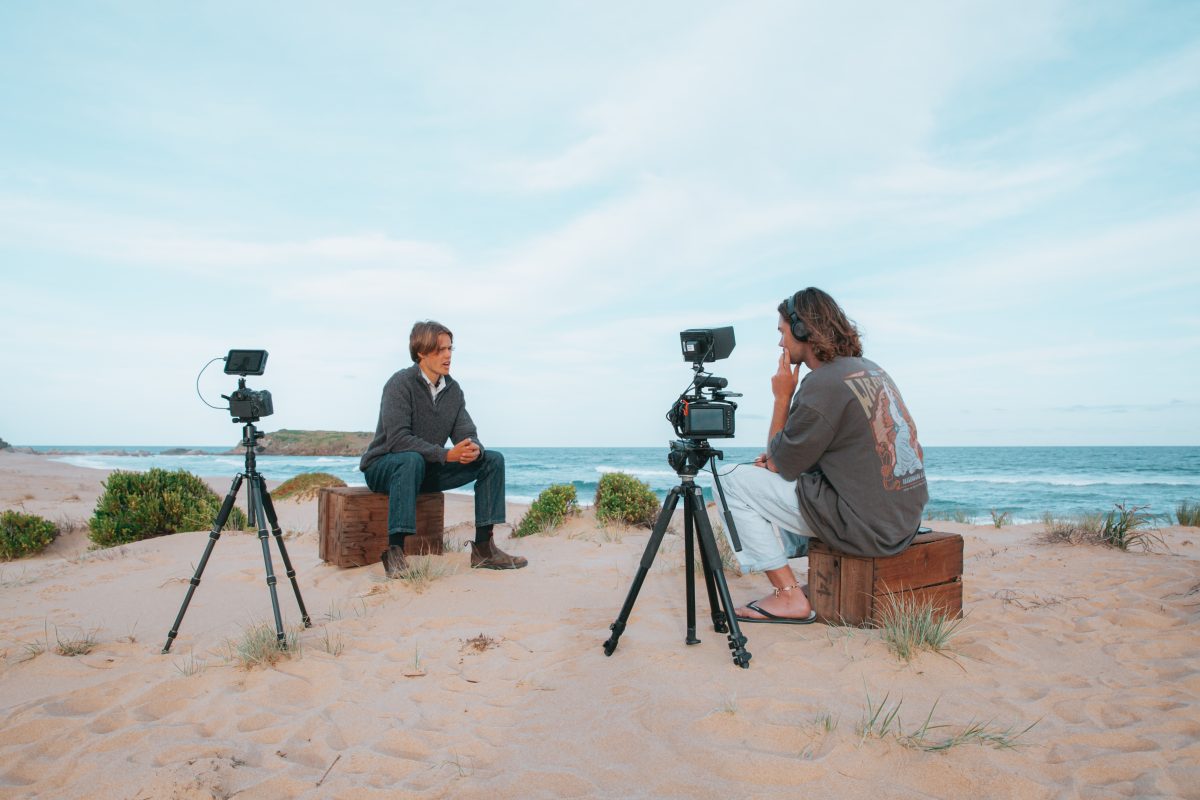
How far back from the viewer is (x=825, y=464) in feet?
10.9

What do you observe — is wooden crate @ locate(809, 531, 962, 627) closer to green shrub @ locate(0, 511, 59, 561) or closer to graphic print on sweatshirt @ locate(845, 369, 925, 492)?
graphic print on sweatshirt @ locate(845, 369, 925, 492)

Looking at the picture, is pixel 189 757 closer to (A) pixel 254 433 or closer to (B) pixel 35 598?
(A) pixel 254 433

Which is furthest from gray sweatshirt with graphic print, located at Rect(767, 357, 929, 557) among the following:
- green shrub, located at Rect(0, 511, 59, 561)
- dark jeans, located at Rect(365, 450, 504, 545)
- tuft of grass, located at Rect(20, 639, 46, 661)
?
green shrub, located at Rect(0, 511, 59, 561)

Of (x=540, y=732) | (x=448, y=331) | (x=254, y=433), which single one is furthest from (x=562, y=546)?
(x=540, y=732)

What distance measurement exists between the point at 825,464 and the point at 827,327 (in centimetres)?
71

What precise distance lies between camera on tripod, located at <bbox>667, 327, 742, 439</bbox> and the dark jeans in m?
1.84

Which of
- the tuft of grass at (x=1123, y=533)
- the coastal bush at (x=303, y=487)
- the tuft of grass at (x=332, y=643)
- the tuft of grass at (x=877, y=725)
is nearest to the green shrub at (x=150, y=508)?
the coastal bush at (x=303, y=487)

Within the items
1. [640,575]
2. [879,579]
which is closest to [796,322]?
[879,579]

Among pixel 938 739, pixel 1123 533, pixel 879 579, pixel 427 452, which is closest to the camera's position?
pixel 938 739

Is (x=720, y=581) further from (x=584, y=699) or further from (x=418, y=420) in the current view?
(x=418, y=420)

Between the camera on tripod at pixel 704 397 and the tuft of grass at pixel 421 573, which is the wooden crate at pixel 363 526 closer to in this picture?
the tuft of grass at pixel 421 573

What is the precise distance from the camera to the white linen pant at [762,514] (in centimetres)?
345

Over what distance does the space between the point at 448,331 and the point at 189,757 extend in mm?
3306

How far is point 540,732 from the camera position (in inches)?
98.1
